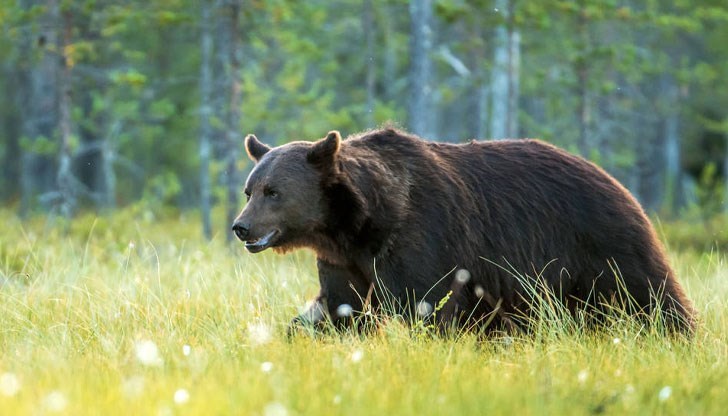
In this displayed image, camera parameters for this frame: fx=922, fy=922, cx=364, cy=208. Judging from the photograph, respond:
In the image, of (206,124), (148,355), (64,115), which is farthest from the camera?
(206,124)

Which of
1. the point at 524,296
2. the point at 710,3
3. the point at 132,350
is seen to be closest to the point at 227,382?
the point at 132,350

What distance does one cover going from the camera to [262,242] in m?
5.38

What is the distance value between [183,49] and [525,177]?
885 inches

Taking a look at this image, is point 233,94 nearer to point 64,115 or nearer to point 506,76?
point 64,115

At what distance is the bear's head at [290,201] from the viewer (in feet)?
17.6

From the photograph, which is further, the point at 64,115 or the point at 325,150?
the point at 64,115

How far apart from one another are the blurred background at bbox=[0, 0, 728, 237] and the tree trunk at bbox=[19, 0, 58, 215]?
52 millimetres

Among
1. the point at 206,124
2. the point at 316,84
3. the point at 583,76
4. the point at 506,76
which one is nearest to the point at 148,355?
the point at 206,124

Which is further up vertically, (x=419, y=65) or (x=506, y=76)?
Answer: (x=419, y=65)

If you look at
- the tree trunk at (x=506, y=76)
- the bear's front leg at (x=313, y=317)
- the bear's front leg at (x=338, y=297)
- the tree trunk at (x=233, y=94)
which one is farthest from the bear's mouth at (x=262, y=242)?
the tree trunk at (x=506, y=76)

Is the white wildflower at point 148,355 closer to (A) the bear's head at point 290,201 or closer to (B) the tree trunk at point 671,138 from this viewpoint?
(A) the bear's head at point 290,201

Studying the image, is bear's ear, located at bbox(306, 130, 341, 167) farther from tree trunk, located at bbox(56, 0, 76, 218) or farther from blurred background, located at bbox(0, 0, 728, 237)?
tree trunk, located at bbox(56, 0, 76, 218)

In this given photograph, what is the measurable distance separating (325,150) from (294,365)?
1.47m

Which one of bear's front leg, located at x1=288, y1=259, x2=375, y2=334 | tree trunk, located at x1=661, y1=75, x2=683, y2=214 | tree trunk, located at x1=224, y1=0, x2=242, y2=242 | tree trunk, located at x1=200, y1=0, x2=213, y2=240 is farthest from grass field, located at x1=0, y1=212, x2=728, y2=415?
tree trunk, located at x1=661, y1=75, x2=683, y2=214
